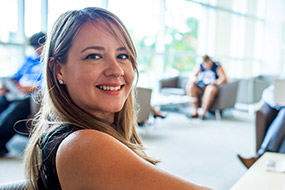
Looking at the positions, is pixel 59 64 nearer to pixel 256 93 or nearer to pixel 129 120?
pixel 129 120

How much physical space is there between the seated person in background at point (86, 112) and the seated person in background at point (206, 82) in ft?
17.7

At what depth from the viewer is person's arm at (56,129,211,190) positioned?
62cm

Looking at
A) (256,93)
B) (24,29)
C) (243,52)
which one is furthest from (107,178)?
(243,52)

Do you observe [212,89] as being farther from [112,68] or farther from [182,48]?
[112,68]

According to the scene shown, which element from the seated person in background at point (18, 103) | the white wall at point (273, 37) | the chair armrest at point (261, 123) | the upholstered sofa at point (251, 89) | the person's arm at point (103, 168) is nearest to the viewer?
the person's arm at point (103, 168)

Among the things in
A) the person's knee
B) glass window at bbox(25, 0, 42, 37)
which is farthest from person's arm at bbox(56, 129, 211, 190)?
the person's knee

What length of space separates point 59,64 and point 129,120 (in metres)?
0.33

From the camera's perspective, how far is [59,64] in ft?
2.77

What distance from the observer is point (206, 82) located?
21.6 feet

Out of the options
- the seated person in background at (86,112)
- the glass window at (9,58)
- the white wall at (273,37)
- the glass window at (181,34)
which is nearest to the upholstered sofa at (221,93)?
the glass window at (181,34)

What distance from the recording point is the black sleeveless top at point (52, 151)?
2.31ft

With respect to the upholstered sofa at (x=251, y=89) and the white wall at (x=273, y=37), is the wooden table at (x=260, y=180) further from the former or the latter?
the white wall at (x=273, y=37)

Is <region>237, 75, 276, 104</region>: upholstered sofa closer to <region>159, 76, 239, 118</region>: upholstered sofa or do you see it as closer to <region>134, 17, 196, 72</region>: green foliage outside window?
<region>159, 76, 239, 118</region>: upholstered sofa

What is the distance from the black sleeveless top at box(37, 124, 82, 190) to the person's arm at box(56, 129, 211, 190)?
0.11 feet
